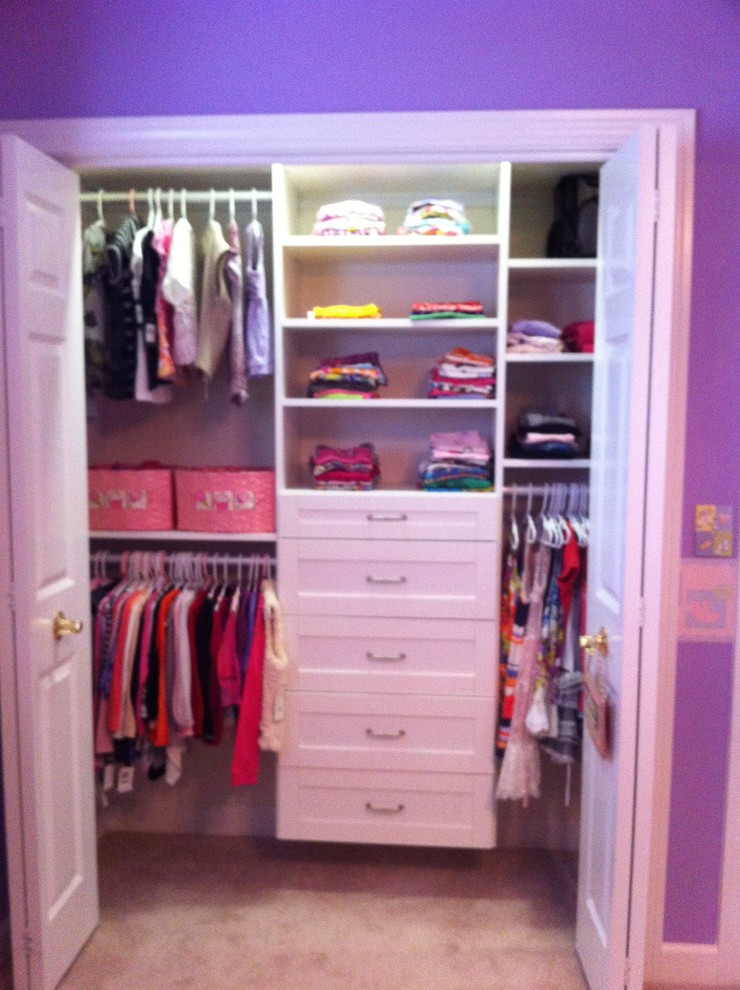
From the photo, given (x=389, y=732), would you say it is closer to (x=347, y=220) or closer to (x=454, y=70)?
(x=347, y=220)

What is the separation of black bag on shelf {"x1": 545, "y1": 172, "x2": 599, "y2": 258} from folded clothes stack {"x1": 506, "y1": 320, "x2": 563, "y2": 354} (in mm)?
248

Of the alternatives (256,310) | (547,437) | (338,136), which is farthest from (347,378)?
(338,136)

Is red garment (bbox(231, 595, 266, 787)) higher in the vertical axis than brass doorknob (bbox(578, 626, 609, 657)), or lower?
lower

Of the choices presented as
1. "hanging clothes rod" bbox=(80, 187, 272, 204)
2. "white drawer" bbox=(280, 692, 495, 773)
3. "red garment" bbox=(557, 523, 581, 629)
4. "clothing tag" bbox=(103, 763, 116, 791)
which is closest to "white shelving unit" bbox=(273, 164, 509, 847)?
"white drawer" bbox=(280, 692, 495, 773)

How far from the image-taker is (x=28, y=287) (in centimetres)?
194

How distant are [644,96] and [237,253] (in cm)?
127

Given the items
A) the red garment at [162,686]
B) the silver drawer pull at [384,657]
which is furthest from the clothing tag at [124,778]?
the silver drawer pull at [384,657]

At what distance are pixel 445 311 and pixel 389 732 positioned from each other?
138 cm

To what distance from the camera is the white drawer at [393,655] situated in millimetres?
2602

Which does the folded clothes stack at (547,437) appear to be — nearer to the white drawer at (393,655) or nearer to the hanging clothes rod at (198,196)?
the white drawer at (393,655)

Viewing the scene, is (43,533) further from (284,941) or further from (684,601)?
(684,601)

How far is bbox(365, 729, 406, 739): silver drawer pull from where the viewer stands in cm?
264

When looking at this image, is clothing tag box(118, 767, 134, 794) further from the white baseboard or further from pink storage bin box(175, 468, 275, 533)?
the white baseboard

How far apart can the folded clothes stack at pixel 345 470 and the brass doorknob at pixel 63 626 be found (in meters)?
0.92
